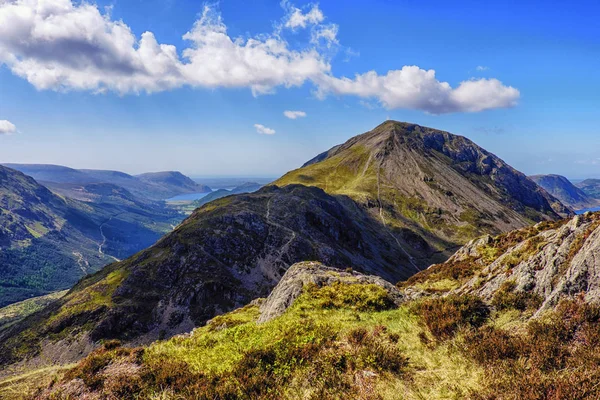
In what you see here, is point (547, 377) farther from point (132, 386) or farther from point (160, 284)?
point (160, 284)

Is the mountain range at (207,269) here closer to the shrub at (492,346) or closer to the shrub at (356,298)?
the shrub at (356,298)

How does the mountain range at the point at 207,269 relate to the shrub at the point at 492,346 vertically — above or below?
below

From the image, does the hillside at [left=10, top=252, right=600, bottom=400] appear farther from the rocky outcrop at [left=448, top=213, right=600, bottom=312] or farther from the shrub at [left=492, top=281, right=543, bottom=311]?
the rocky outcrop at [left=448, top=213, right=600, bottom=312]

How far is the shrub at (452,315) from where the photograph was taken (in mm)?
11969

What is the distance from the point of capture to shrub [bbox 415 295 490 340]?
11969 millimetres

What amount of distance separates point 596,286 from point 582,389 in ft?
18.3

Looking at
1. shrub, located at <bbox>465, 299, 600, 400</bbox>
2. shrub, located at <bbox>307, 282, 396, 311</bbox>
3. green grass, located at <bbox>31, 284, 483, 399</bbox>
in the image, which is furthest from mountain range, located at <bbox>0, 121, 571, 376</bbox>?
shrub, located at <bbox>465, 299, 600, 400</bbox>

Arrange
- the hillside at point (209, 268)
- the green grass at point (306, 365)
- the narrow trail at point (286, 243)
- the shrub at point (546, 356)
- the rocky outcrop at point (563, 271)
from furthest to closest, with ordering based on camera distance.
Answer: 1. the narrow trail at point (286, 243)
2. the hillside at point (209, 268)
3. the rocky outcrop at point (563, 271)
4. the green grass at point (306, 365)
5. the shrub at point (546, 356)

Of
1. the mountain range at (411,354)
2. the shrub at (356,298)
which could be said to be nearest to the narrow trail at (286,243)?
the shrub at (356,298)

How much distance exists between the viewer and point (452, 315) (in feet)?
40.9

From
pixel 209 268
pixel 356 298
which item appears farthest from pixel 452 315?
pixel 209 268

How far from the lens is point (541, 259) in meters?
15.0

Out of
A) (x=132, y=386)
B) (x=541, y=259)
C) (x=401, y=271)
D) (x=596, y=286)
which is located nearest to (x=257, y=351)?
(x=132, y=386)

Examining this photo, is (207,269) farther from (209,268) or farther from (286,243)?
(286,243)
